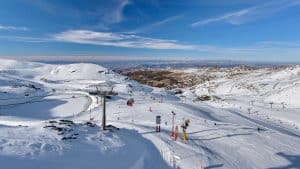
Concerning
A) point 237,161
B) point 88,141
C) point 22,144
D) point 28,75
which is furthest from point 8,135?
point 28,75

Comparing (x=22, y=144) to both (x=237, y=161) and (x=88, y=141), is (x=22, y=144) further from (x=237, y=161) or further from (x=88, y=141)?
(x=237, y=161)

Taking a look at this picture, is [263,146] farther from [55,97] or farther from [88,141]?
[55,97]

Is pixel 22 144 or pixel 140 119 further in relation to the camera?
pixel 140 119

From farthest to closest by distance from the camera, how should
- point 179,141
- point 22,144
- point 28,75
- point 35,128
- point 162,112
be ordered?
point 28,75 → point 162,112 → point 179,141 → point 35,128 → point 22,144

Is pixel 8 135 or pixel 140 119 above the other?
pixel 8 135

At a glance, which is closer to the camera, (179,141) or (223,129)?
(179,141)

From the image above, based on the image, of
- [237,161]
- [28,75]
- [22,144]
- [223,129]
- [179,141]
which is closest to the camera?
[22,144]

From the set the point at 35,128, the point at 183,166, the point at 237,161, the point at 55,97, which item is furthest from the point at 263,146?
the point at 55,97

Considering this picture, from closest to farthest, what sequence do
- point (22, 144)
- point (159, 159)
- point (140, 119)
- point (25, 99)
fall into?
point (22, 144) → point (159, 159) → point (140, 119) → point (25, 99)

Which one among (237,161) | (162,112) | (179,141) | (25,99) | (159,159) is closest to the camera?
(159,159)
